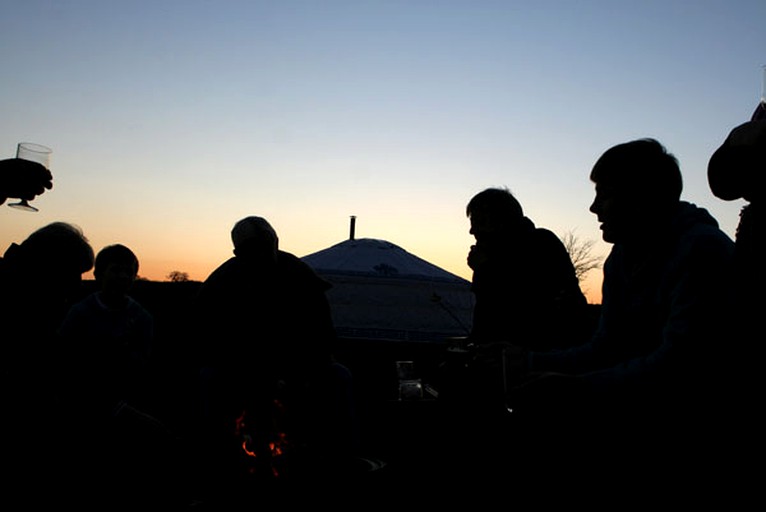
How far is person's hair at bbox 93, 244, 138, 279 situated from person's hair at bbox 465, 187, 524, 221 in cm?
259

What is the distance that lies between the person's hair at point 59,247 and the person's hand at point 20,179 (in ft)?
0.76


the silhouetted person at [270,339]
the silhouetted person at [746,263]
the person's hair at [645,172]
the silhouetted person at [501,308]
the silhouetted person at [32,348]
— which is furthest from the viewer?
the silhouetted person at [270,339]

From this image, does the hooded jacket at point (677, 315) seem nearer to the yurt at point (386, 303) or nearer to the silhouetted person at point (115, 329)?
the silhouetted person at point (115, 329)

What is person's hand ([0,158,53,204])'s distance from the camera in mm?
2570

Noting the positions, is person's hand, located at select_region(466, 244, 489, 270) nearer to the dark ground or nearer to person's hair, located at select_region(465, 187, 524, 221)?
person's hair, located at select_region(465, 187, 524, 221)

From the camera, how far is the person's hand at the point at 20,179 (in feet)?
8.43

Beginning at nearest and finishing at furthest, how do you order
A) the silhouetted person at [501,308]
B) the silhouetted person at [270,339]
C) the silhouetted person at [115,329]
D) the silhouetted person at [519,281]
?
1. the silhouetted person at [501,308]
2. the silhouetted person at [519,281]
3. the silhouetted person at [115,329]
4. the silhouetted person at [270,339]

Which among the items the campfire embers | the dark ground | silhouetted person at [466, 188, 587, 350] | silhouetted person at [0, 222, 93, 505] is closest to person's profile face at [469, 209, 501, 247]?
silhouetted person at [466, 188, 587, 350]

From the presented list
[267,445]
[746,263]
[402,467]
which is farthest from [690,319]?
[402,467]

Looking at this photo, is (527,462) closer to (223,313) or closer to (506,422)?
(506,422)

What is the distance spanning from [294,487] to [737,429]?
2007 millimetres

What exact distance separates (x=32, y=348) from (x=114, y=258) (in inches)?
88.4

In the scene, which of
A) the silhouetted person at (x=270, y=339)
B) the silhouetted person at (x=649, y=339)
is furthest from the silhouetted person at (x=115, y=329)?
the silhouetted person at (x=649, y=339)

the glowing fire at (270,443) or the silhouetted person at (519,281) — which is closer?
the silhouetted person at (519,281)
